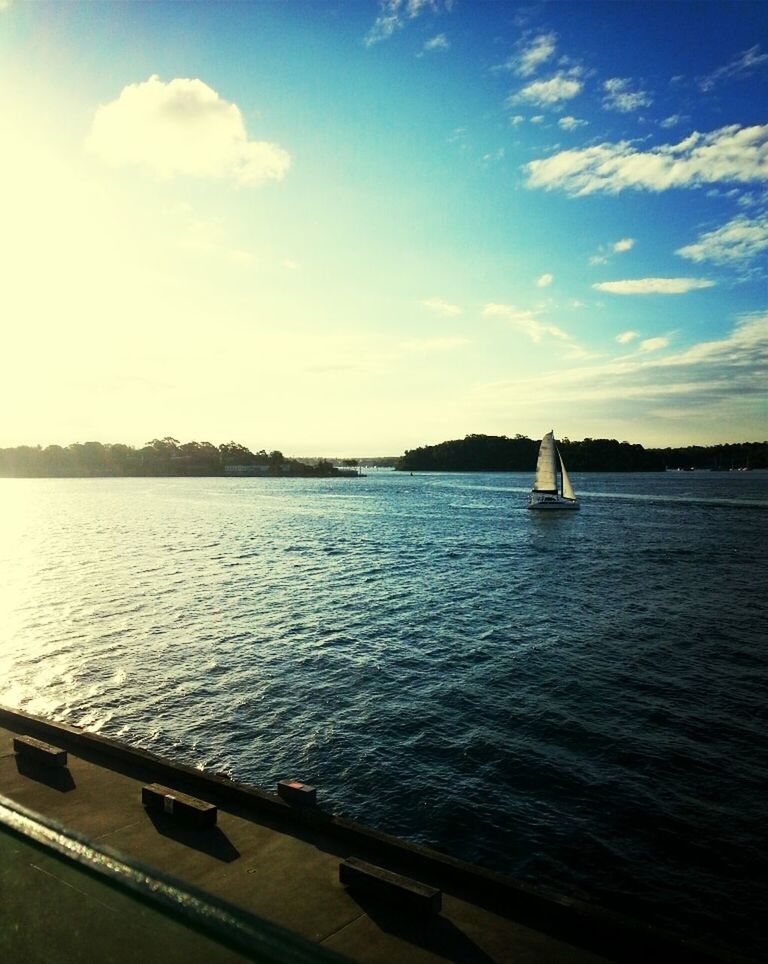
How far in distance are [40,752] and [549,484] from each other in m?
111

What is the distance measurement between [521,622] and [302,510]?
9827 cm

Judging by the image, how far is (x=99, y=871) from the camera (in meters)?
3.72

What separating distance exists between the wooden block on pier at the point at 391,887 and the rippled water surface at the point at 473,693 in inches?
265

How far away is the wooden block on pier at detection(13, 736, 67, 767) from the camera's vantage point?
11.6 meters

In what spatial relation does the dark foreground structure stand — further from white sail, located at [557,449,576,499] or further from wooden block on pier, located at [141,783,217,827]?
white sail, located at [557,449,576,499]

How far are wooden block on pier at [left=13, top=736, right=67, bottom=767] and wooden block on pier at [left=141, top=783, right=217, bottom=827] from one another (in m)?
2.21

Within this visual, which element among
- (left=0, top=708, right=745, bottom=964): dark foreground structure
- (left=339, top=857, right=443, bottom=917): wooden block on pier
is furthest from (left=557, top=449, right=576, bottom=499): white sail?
(left=339, top=857, right=443, bottom=917): wooden block on pier

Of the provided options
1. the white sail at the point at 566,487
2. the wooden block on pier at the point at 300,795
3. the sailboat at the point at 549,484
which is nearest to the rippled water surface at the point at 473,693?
the wooden block on pier at the point at 300,795

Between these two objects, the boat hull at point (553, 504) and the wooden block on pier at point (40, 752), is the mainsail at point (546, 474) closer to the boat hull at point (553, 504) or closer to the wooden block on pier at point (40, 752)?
the boat hull at point (553, 504)

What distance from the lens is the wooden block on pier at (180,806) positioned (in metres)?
9.68

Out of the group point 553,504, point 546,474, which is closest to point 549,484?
point 546,474

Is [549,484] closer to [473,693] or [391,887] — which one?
[473,693]

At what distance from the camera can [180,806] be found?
9891mm

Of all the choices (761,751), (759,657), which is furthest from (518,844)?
(759,657)
